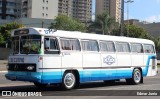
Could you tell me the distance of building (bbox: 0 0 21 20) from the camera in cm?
14150

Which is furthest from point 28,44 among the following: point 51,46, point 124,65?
point 124,65

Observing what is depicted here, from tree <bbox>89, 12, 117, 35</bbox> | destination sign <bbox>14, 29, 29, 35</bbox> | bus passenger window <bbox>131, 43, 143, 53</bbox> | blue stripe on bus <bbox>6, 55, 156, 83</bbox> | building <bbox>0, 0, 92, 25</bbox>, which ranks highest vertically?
building <bbox>0, 0, 92, 25</bbox>

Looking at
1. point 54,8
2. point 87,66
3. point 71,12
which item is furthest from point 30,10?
point 87,66

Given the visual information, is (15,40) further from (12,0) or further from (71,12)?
(71,12)

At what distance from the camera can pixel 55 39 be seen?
1697 cm

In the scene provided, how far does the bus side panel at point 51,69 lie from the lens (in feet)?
53.2

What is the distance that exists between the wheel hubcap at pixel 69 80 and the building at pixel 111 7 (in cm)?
10907

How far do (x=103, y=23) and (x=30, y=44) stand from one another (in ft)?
226

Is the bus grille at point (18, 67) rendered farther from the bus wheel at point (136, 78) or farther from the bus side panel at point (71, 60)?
the bus wheel at point (136, 78)

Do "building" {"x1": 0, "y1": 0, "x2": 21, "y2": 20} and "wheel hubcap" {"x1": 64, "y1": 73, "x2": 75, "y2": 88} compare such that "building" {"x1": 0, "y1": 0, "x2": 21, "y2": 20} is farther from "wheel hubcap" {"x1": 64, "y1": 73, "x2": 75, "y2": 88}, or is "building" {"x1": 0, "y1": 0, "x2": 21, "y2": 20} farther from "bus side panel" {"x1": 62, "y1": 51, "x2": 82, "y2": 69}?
"wheel hubcap" {"x1": 64, "y1": 73, "x2": 75, "y2": 88}

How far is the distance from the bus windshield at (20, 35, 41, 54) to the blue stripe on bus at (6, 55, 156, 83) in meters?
0.98

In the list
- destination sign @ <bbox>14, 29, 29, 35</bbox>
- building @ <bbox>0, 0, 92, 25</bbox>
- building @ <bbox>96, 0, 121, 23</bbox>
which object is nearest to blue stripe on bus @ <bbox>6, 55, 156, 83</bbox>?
destination sign @ <bbox>14, 29, 29, 35</bbox>

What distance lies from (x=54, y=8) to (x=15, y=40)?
124228 millimetres

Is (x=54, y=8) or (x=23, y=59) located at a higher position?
(x=54, y=8)
